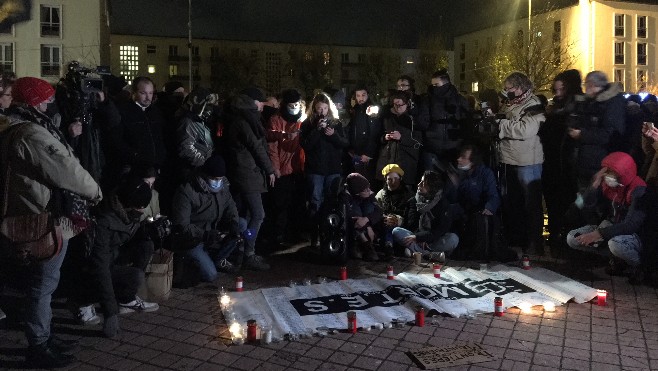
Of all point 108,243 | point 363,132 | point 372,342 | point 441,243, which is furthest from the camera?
point 363,132

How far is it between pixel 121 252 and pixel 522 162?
5.76 metres

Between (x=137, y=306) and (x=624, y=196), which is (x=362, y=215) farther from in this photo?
(x=137, y=306)

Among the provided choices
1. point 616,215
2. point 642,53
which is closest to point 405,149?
point 616,215

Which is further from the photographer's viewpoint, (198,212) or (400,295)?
(198,212)

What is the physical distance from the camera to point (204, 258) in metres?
8.01

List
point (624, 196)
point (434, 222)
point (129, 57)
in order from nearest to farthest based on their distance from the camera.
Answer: point (624, 196) → point (434, 222) → point (129, 57)

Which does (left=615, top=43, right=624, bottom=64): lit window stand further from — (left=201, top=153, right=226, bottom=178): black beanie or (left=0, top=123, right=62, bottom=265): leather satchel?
(left=0, top=123, right=62, bottom=265): leather satchel

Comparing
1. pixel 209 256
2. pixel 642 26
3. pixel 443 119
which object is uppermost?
pixel 642 26

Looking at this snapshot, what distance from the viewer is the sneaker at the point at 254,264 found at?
8.82 m

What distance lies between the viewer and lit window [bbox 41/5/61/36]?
46625 mm

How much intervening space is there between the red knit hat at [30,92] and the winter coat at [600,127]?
6860mm

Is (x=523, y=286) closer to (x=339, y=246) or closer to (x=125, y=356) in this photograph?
(x=339, y=246)

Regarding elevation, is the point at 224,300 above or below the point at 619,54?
below

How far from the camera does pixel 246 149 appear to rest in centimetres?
913
